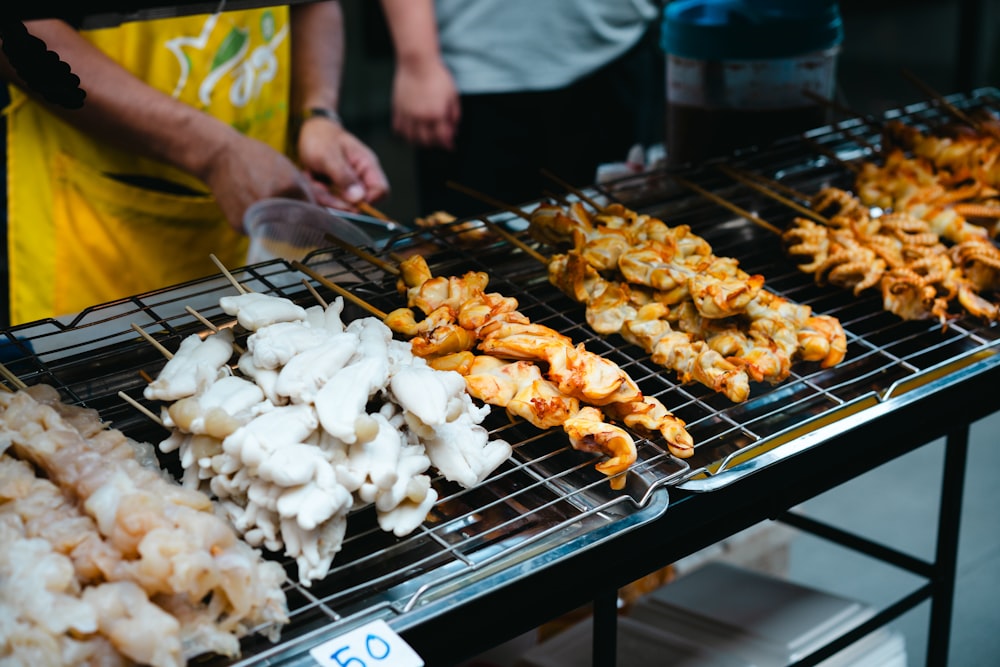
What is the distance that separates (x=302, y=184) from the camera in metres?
3.01

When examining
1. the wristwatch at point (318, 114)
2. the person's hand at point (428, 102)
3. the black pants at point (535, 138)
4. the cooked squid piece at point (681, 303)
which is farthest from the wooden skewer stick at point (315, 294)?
the black pants at point (535, 138)

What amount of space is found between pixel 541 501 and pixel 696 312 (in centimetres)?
75

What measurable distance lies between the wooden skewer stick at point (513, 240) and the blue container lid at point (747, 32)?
1.18m

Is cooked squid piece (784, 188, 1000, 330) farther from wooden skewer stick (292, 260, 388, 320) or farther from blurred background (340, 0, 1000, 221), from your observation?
blurred background (340, 0, 1000, 221)

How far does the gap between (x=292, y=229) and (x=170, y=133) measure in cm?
72

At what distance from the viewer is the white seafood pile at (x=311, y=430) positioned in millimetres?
1510

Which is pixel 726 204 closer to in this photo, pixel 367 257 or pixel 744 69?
pixel 744 69

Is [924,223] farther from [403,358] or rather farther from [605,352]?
[403,358]

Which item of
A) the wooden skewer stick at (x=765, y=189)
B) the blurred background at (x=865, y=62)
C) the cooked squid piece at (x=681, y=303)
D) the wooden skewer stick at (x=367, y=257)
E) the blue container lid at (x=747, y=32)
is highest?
the blue container lid at (x=747, y=32)

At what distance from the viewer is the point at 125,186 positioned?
3248 mm

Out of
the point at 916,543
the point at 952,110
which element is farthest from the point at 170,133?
the point at 916,543

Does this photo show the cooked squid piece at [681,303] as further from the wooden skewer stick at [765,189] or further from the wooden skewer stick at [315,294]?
the wooden skewer stick at [315,294]

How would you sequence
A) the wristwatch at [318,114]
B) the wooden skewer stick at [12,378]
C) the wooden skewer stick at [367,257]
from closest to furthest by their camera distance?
the wooden skewer stick at [12,378] → the wooden skewer stick at [367,257] → the wristwatch at [318,114]

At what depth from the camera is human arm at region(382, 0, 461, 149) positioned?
4293 millimetres
